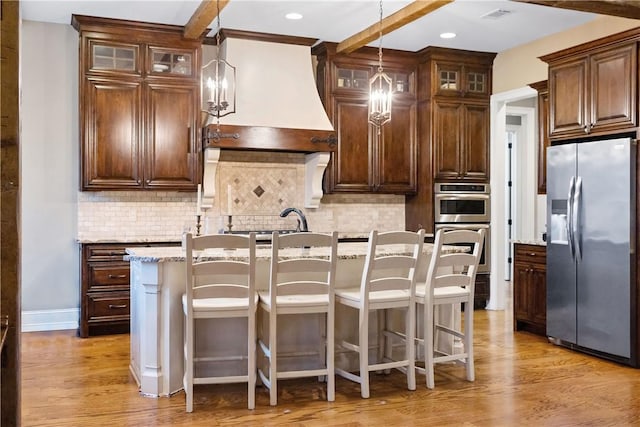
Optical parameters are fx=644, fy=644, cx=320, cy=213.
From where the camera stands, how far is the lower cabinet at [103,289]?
5.55 m

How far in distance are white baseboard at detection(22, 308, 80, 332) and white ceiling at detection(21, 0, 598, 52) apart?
2652 mm

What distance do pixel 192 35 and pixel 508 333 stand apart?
393cm

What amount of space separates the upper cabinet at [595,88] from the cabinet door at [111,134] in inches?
143

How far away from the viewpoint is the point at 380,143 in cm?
682

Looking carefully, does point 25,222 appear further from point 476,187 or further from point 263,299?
point 476,187

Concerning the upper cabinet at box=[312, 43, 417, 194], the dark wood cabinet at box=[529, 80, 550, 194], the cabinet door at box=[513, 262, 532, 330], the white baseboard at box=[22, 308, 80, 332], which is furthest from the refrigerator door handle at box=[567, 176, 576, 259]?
the white baseboard at box=[22, 308, 80, 332]

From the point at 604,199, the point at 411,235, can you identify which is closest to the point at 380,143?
the point at 604,199

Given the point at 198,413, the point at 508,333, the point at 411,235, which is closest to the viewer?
the point at 198,413

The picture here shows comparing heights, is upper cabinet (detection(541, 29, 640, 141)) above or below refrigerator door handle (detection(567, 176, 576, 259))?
above

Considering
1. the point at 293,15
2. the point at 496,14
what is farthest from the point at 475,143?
the point at 293,15

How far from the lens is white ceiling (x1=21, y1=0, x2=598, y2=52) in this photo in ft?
17.5

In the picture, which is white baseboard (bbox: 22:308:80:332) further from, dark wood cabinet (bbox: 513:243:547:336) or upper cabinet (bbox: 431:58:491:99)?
upper cabinet (bbox: 431:58:491:99)

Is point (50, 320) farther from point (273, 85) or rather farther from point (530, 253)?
point (530, 253)

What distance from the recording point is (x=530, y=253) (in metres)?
5.69
